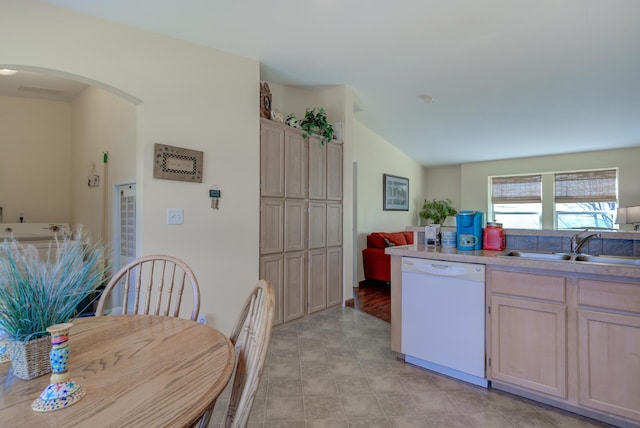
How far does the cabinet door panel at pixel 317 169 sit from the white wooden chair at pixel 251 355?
2.49 metres

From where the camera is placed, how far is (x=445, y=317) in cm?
217

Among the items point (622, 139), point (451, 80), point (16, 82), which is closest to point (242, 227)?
point (451, 80)

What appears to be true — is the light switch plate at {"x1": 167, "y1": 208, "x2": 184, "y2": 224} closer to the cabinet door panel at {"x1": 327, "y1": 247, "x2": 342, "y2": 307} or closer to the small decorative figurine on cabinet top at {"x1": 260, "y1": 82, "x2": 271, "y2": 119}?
the small decorative figurine on cabinet top at {"x1": 260, "y1": 82, "x2": 271, "y2": 119}

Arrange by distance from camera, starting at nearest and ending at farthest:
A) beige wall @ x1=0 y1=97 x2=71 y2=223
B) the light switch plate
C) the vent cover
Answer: the light switch plate
the vent cover
beige wall @ x1=0 y1=97 x2=71 y2=223

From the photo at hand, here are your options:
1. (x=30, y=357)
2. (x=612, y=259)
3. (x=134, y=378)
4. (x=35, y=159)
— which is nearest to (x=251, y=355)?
(x=134, y=378)

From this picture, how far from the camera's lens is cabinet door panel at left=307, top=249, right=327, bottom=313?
3537 mm

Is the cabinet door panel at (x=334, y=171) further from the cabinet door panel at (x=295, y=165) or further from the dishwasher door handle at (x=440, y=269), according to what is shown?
the dishwasher door handle at (x=440, y=269)

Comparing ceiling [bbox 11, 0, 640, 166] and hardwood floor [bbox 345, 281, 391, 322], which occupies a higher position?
ceiling [bbox 11, 0, 640, 166]

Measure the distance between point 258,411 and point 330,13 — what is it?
8.91ft

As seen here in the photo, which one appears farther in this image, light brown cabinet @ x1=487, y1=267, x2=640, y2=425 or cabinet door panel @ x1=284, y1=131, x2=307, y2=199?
cabinet door panel @ x1=284, y1=131, x2=307, y2=199

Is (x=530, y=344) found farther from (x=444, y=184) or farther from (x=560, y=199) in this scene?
(x=444, y=184)

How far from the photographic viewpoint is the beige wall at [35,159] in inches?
170

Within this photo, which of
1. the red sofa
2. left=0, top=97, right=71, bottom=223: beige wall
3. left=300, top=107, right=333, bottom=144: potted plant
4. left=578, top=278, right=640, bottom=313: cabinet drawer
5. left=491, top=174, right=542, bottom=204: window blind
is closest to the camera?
left=578, top=278, right=640, bottom=313: cabinet drawer

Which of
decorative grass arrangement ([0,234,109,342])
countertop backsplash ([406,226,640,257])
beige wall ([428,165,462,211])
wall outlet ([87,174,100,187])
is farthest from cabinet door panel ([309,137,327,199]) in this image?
beige wall ([428,165,462,211])
